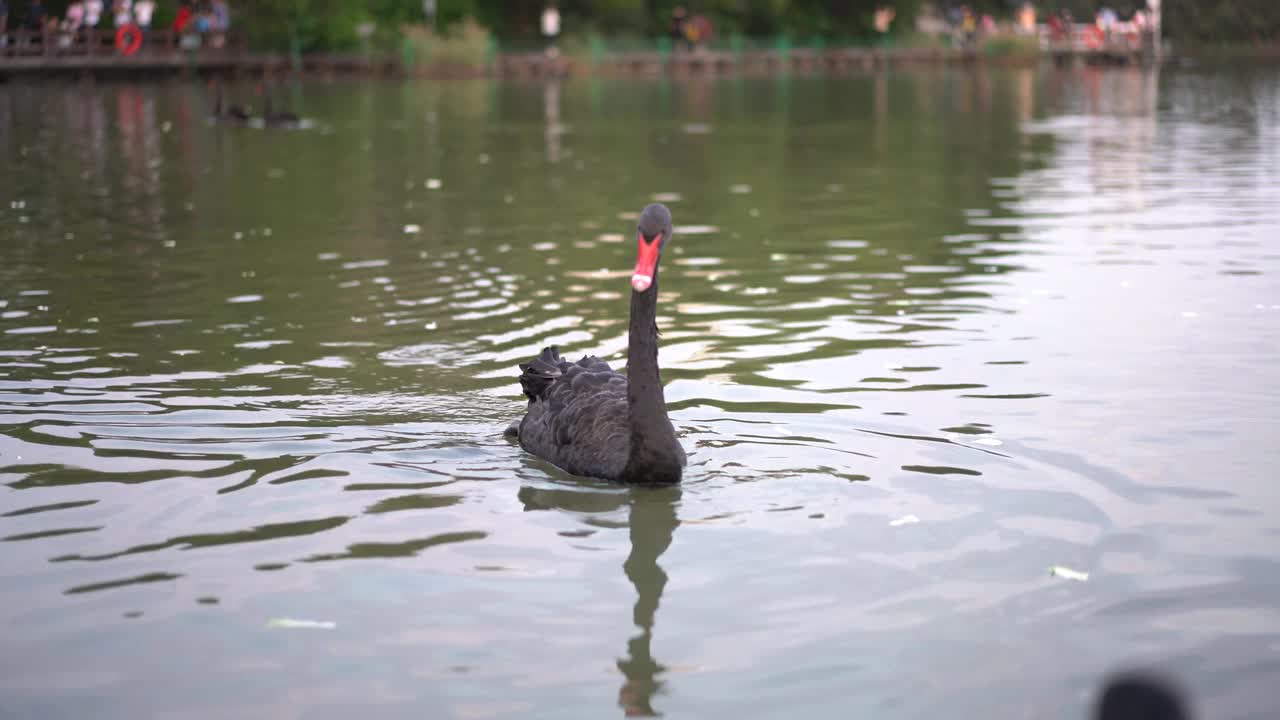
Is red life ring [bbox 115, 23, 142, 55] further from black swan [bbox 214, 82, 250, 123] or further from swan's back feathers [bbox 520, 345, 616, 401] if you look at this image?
swan's back feathers [bbox 520, 345, 616, 401]

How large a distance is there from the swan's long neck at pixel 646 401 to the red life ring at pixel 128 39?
2071 inches

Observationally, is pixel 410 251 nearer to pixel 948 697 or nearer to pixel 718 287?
pixel 718 287

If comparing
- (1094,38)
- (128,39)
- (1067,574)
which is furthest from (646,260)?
(1094,38)

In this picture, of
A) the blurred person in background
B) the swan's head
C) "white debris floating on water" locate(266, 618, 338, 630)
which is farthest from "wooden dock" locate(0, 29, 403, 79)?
"white debris floating on water" locate(266, 618, 338, 630)

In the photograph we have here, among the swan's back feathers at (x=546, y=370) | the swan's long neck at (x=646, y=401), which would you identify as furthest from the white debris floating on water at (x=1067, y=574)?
the swan's back feathers at (x=546, y=370)

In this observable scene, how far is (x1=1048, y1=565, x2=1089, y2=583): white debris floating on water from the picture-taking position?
6.38 m

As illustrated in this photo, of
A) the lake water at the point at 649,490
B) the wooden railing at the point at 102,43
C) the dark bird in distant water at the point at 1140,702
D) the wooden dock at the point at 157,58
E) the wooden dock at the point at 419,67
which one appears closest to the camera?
the dark bird in distant water at the point at 1140,702

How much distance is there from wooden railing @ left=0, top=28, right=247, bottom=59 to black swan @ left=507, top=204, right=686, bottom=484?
49.5m

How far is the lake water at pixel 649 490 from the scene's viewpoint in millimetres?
5586

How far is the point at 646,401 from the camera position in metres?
7.32

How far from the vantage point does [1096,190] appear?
20984mm

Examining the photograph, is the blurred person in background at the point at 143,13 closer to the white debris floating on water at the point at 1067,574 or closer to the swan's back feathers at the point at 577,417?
the swan's back feathers at the point at 577,417

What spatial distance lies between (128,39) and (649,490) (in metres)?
53.3

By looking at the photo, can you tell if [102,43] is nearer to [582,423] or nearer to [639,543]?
[582,423]
